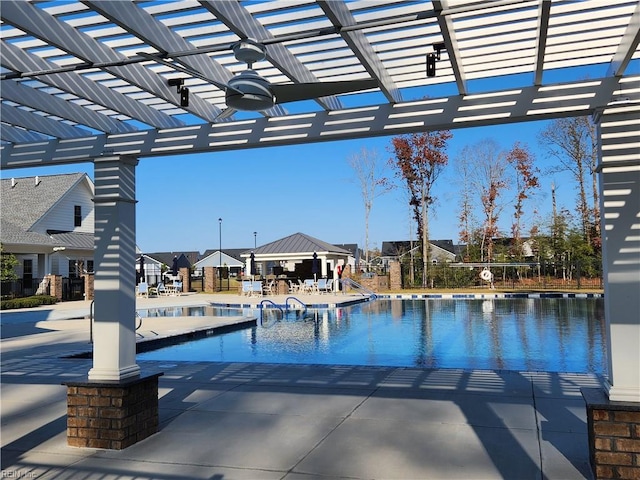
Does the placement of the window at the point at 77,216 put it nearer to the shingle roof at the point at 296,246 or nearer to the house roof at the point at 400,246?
the shingle roof at the point at 296,246

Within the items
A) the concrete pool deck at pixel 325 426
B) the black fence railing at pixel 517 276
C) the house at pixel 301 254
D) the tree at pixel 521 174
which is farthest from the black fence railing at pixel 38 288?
the tree at pixel 521 174

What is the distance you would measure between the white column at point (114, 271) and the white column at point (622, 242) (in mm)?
4223

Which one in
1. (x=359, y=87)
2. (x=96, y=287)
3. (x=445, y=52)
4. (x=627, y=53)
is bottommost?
(x=96, y=287)

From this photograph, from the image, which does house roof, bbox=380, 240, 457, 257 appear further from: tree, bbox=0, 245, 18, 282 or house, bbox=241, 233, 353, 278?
tree, bbox=0, 245, 18, 282

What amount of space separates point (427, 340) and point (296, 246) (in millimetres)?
22475

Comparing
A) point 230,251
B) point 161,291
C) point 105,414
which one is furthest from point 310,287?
point 230,251

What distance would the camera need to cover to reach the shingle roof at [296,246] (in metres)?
34.4

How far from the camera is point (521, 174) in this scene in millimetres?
32438

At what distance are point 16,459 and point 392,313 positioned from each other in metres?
15.2

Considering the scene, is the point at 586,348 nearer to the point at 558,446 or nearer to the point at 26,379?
the point at 558,446

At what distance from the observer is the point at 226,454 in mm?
4660

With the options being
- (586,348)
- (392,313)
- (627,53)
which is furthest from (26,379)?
(392,313)

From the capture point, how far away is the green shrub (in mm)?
20484

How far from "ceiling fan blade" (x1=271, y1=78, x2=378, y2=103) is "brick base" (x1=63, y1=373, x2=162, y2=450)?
2.94 m
